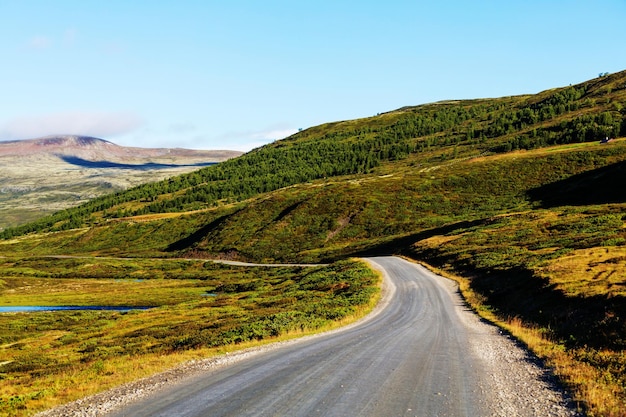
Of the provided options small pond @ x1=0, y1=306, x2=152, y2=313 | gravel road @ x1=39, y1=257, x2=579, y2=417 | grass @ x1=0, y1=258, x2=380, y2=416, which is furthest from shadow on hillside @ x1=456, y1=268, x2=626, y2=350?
small pond @ x1=0, y1=306, x2=152, y2=313

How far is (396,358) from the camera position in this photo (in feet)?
70.3

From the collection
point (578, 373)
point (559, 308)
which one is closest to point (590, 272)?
point (559, 308)

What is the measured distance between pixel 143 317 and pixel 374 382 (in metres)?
55.0

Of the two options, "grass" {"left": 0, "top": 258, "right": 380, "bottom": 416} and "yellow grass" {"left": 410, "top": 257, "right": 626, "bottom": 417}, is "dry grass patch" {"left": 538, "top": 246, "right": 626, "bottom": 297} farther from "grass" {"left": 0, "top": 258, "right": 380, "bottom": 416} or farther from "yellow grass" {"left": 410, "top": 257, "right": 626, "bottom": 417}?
"grass" {"left": 0, "top": 258, "right": 380, "bottom": 416}

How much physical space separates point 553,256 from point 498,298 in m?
12.4

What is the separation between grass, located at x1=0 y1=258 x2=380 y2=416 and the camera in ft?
76.6

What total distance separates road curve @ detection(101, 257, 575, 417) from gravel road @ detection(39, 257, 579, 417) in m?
0.04

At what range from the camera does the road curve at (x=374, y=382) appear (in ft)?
47.2

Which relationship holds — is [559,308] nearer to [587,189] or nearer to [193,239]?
[587,189]

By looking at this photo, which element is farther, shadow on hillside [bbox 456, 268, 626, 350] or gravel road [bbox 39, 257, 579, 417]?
shadow on hillside [bbox 456, 268, 626, 350]

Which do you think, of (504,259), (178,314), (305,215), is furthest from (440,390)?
(305,215)

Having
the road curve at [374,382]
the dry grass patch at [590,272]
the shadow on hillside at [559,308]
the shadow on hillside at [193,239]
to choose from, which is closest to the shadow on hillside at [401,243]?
the shadow on hillside at [559,308]

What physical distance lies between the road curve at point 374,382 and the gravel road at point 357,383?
4 cm

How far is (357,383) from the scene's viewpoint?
56.0 feet
